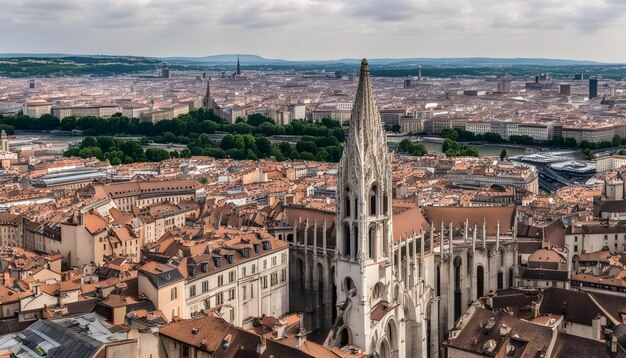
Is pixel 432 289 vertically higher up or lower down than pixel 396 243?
lower down

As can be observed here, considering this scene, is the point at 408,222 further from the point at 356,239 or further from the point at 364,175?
the point at 364,175

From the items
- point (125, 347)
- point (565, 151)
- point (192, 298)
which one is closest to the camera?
point (125, 347)

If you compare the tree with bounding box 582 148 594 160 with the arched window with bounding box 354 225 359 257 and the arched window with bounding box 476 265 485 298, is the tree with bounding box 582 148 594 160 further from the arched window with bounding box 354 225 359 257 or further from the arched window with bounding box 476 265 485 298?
the arched window with bounding box 354 225 359 257

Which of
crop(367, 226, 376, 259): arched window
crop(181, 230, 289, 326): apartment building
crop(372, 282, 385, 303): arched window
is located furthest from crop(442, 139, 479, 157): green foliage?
crop(367, 226, 376, 259): arched window

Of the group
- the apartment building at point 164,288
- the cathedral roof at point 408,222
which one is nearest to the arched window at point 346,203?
the cathedral roof at point 408,222

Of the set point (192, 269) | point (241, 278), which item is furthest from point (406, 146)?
point (192, 269)

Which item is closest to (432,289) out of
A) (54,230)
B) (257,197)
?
(54,230)

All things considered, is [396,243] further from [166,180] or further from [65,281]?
[166,180]

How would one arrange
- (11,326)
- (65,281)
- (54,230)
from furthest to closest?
(54,230) < (65,281) < (11,326)
